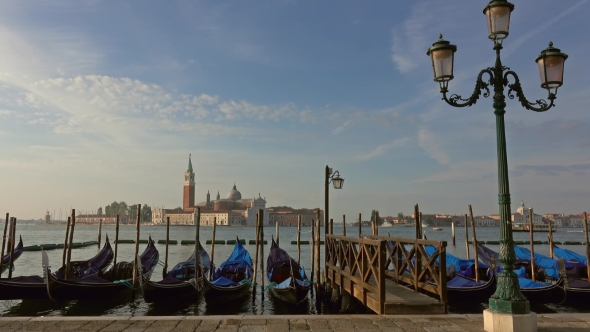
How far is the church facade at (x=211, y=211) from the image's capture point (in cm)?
11044

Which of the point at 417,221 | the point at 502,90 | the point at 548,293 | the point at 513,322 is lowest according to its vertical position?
the point at 548,293

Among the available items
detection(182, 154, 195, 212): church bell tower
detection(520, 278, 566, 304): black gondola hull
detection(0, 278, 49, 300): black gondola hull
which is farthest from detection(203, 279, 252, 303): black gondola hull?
detection(182, 154, 195, 212): church bell tower

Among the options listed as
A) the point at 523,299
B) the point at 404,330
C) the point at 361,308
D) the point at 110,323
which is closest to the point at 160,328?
the point at 110,323

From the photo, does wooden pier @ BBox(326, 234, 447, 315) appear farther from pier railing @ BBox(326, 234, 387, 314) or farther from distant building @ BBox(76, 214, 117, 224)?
distant building @ BBox(76, 214, 117, 224)

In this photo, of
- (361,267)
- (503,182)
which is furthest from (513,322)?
(361,267)

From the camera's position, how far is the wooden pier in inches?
216

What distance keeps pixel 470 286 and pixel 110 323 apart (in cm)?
787

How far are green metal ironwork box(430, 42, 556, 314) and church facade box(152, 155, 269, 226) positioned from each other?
105399 millimetres

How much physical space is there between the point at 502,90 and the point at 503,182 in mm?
919

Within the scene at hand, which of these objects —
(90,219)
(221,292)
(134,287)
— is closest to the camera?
(221,292)

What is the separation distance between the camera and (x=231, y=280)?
1116cm

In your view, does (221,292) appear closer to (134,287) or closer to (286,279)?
(286,279)

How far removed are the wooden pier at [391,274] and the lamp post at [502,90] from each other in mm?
1162

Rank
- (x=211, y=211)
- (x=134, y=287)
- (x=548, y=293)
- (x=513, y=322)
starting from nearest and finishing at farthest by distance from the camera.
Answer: (x=513, y=322), (x=548, y=293), (x=134, y=287), (x=211, y=211)
